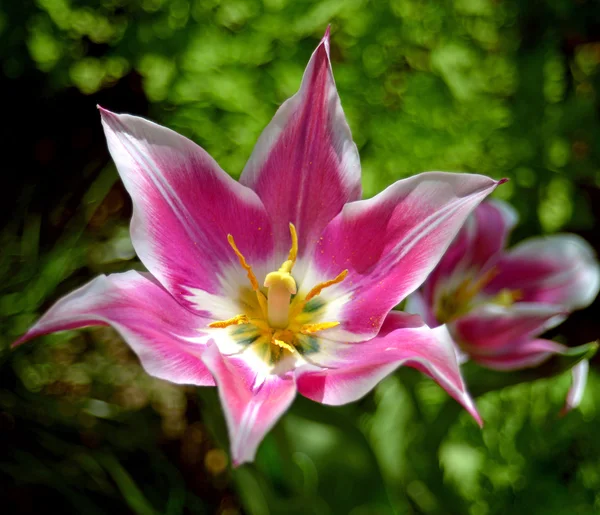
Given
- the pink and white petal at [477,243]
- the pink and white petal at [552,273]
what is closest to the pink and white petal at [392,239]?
the pink and white petal at [477,243]

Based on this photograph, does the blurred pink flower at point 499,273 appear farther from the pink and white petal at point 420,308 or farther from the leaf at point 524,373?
the leaf at point 524,373

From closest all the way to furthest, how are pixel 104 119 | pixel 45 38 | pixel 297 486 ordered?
pixel 104 119 → pixel 297 486 → pixel 45 38

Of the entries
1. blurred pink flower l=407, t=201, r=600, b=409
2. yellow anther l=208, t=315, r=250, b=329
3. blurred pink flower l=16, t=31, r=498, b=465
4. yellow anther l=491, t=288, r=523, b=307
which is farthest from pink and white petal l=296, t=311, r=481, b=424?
yellow anther l=491, t=288, r=523, b=307

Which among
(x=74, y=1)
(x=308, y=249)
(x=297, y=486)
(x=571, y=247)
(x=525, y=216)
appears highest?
(x=74, y=1)

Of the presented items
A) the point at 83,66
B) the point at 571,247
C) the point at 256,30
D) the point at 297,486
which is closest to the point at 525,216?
the point at 571,247

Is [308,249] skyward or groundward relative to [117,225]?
skyward

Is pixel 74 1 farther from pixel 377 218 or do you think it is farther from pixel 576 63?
pixel 576 63

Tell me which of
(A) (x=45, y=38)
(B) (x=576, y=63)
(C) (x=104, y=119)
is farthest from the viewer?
(B) (x=576, y=63)

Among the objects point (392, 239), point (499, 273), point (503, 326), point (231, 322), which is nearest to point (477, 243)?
point (499, 273)
